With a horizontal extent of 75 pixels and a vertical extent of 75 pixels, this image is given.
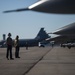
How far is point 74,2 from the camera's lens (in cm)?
643

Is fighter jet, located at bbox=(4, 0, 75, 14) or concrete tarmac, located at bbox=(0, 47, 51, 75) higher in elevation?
fighter jet, located at bbox=(4, 0, 75, 14)

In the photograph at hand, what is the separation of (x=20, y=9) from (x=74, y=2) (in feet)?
4.50

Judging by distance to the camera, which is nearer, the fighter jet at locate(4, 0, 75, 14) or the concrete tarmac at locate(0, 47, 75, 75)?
the fighter jet at locate(4, 0, 75, 14)

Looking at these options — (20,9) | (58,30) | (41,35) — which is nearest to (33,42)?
(41,35)

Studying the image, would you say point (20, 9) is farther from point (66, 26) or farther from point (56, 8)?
point (66, 26)

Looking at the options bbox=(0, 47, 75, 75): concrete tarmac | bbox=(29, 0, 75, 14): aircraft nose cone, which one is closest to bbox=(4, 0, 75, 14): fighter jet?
bbox=(29, 0, 75, 14): aircraft nose cone

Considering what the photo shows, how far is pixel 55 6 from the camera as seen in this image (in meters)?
6.51

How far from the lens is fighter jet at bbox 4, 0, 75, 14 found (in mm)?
6422

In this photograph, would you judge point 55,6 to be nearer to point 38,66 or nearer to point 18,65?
point 38,66

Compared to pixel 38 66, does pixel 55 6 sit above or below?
above

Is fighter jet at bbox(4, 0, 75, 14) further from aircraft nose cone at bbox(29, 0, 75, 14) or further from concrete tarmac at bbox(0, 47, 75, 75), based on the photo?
concrete tarmac at bbox(0, 47, 75, 75)

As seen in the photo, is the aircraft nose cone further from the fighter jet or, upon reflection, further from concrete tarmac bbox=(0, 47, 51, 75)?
concrete tarmac bbox=(0, 47, 51, 75)

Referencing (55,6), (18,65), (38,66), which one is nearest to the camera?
(55,6)

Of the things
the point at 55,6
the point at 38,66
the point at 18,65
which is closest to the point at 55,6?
the point at 55,6
